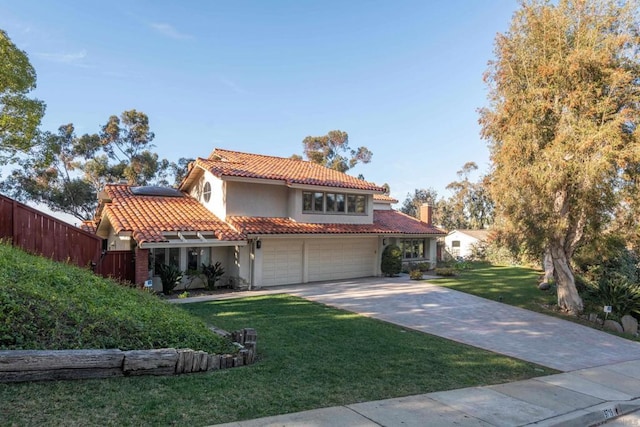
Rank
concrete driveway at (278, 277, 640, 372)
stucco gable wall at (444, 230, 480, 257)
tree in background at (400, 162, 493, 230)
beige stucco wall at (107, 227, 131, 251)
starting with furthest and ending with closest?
tree in background at (400, 162, 493, 230) < stucco gable wall at (444, 230, 480, 257) < beige stucco wall at (107, 227, 131, 251) < concrete driveway at (278, 277, 640, 372)

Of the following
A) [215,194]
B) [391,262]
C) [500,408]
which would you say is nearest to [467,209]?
[391,262]

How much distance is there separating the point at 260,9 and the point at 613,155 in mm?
13991

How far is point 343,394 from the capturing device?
207 inches

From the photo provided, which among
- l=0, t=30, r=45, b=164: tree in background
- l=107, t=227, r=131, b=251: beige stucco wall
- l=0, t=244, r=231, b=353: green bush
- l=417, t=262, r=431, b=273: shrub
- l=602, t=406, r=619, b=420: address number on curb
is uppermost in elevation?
l=0, t=30, r=45, b=164: tree in background

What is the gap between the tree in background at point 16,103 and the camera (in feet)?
65.5

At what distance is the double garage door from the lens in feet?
57.7

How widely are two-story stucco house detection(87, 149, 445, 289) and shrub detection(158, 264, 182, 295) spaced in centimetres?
43

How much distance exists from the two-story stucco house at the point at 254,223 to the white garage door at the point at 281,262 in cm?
5

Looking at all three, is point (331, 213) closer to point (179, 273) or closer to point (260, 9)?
point (179, 273)


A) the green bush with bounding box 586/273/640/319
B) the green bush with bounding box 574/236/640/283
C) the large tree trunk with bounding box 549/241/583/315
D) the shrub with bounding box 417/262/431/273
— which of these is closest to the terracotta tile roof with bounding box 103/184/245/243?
the large tree trunk with bounding box 549/241/583/315

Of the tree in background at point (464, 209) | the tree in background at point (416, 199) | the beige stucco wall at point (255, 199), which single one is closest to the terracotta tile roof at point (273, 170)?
the beige stucco wall at point (255, 199)

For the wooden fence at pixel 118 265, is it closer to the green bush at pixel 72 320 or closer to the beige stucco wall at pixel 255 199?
the beige stucco wall at pixel 255 199

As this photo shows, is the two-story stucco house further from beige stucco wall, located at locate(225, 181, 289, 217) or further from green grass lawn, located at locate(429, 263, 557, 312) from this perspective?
green grass lawn, located at locate(429, 263, 557, 312)

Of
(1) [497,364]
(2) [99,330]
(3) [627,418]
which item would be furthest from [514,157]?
(2) [99,330]
